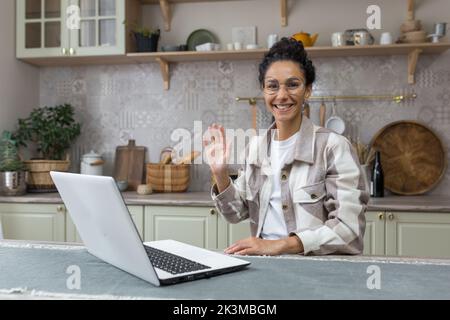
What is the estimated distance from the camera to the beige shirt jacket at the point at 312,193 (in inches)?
56.4

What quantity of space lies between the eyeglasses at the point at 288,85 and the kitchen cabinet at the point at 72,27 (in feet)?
5.20

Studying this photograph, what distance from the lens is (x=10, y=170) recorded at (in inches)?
111

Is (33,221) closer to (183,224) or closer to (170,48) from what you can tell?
(183,224)

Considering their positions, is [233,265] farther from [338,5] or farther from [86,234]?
[338,5]

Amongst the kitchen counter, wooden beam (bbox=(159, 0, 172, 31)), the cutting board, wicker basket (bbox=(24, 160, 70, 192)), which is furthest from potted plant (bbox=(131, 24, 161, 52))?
the kitchen counter

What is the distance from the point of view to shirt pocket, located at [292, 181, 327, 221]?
1580mm

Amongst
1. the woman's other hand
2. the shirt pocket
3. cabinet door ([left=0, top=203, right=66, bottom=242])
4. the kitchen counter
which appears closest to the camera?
the kitchen counter

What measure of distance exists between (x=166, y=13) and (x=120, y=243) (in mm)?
2421

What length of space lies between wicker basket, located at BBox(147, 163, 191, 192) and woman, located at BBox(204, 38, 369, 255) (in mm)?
1327

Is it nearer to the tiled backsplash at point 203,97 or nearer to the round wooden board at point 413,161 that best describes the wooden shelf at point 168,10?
the tiled backsplash at point 203,97

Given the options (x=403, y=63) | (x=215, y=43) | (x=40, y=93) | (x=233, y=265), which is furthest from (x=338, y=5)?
(x=233, y=265)

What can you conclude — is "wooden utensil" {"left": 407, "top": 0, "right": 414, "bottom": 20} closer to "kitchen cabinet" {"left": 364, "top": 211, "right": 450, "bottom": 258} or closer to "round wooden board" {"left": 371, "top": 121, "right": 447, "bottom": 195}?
"round wooden board" {"left": 371, "top": 121, "right": 447, "bottom": 195}

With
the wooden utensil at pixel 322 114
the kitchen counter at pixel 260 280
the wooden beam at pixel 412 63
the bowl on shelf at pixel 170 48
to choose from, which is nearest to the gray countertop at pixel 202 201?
the wooden utensil at pixel 322 114

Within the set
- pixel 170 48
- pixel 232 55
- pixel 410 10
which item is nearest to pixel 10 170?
pixel 170 48
